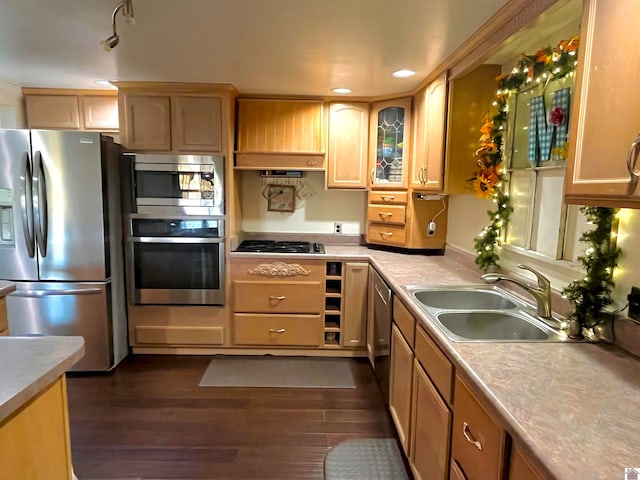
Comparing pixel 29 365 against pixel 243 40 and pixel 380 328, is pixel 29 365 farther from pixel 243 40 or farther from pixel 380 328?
pixel 380 328

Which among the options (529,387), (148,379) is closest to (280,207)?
(148,379)

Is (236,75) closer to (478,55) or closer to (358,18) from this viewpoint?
(358,18)

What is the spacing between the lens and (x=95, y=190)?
9.54 ft

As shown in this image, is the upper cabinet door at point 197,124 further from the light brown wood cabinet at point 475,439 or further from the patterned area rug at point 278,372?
the light brown wood cabinet at point 475,439

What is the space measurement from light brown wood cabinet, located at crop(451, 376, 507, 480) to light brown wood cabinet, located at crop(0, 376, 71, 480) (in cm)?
112

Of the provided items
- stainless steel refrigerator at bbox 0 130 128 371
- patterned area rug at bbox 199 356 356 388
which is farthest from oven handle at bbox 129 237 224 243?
patterned area rug at bbox 199 356 356 388

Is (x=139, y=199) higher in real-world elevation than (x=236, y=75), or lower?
lower

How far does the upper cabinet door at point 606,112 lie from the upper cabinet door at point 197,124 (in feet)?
8.50

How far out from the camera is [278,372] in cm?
312

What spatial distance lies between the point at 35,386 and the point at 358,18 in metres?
1.84

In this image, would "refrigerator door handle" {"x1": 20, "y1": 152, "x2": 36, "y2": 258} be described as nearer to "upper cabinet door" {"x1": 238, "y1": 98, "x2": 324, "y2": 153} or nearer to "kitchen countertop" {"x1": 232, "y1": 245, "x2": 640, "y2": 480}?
"upper cabinet door" {"x1": 238, "y1": 98, "x2": 324, "y2": 153}

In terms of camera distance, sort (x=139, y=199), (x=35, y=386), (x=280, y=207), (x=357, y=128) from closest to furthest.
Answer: (x=35, y=386) < (x=139, y=199) < (x=357, y=128) < (x=280, y=207)

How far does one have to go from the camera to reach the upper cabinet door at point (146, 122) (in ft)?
10.4

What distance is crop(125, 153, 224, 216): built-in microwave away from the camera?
316 cm
